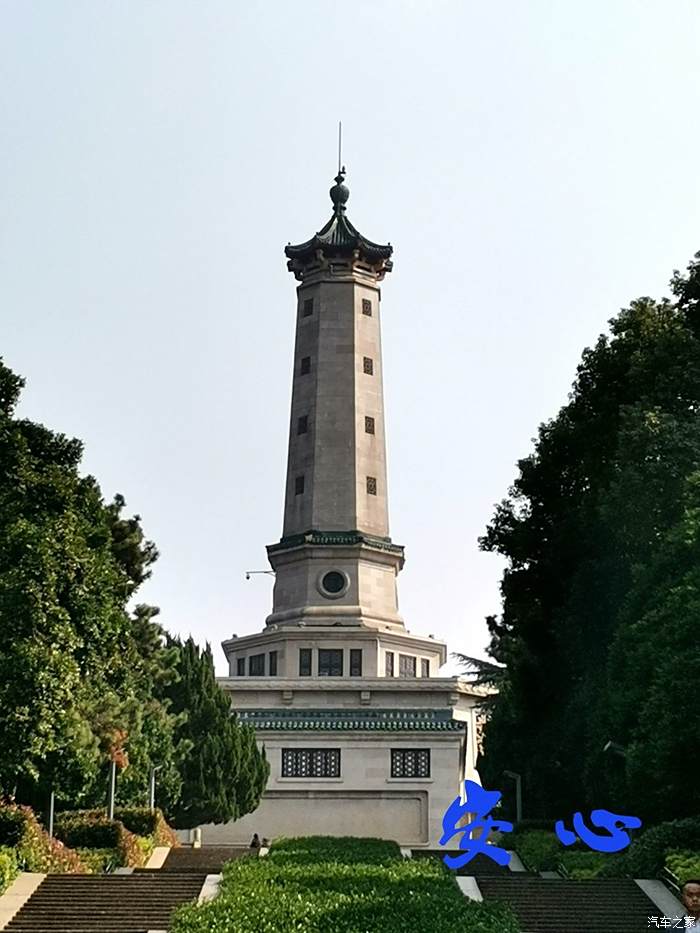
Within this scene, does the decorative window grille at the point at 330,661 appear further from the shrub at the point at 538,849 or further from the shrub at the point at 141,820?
the shrub at the point at 141,820

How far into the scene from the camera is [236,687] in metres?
57.4

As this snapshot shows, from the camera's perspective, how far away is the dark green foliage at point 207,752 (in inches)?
1806

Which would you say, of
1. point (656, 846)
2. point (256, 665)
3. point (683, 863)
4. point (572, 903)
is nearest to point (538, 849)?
point (656, 846)

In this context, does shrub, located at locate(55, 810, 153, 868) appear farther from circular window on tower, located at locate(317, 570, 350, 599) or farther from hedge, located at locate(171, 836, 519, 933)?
circular window on tower, located at locate(317, 570, 350, 599)

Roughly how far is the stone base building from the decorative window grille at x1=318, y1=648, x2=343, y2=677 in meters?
0.05

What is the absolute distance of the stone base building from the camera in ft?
177

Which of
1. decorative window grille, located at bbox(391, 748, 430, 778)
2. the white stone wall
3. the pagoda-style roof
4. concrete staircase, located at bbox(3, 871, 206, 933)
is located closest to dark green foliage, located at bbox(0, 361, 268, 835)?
concrete staircase, located at bbox(3, 871, 206, 933)

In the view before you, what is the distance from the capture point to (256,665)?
2410 inches

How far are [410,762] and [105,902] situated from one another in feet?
96.5

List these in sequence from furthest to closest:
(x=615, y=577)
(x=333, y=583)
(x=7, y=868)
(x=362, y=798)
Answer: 1. (x=333, y=583)
2. (x=362, y=798)
3. (x=615, y=577)
4. (x=7, y=868)

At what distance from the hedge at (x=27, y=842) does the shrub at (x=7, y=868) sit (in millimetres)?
830

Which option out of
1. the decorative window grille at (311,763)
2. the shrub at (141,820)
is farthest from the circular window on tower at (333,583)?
the shrub at (141,820)

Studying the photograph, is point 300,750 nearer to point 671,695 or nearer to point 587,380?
point 587,380

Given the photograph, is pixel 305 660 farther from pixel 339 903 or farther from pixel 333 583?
pixel 339 903
